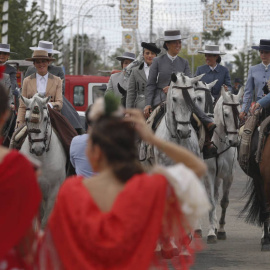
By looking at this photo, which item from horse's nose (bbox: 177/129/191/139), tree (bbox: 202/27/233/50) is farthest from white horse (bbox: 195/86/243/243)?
tree (bbox: 202/27/233/50)

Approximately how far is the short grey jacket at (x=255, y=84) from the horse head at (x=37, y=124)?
3.55 m

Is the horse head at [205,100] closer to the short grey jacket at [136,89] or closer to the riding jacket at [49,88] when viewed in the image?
the short grey jacket at [136,89]

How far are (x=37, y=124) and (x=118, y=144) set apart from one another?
6.39m

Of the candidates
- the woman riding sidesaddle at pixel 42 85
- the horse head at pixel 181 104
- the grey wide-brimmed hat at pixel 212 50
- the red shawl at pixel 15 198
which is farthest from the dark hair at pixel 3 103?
the grey wide-brimmed hat at pixel 212 50

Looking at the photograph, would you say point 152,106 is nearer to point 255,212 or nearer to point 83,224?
point 255,212

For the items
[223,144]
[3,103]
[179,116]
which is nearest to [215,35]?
[223,144]

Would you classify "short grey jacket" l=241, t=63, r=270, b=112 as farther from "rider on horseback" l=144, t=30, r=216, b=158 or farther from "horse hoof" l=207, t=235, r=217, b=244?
"horse hoof" l=207, t=235, r=217, b=244

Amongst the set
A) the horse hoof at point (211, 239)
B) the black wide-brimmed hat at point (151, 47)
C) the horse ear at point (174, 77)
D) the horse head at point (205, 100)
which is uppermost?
the black wide-brimmed hat at point (151, 47)

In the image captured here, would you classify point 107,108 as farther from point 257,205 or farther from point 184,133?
point 257,205

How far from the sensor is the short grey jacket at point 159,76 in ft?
41.5

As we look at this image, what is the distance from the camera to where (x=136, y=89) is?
45.1 ft

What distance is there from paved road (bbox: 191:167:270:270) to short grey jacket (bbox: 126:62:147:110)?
2213 millimetres

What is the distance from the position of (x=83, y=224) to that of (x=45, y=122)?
258 inches

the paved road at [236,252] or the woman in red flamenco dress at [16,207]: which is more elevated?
the woman in red flamenco dress at [16,207]
